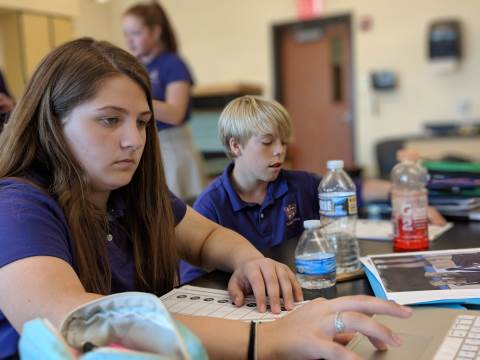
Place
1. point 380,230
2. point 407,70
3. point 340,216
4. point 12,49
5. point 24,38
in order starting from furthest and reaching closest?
point 407,70, point 12,49, point 24,38, point 380,230, point 340,216

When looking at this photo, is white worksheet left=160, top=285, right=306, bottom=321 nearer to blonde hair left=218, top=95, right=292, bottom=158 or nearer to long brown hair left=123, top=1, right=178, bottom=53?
blonde hair left=218, top=95, right=292, bottom=158

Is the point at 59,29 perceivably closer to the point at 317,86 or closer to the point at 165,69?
the point at 165,69

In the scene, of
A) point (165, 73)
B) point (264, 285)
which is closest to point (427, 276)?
point (264, 285)

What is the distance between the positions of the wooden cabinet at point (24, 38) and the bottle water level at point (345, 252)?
331 centimetres

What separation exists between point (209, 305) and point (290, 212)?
1.94 ft

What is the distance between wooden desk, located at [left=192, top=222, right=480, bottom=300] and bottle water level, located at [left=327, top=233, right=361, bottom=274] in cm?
5

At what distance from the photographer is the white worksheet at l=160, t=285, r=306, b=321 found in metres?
0.82

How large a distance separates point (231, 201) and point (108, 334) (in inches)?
33.3

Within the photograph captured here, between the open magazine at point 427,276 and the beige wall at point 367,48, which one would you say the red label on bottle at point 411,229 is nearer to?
the open magazine at point 427,276

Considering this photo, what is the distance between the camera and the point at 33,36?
3961mm

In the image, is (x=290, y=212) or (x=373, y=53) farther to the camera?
(x=373, y=53)

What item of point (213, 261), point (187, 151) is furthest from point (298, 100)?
point (213, 261)

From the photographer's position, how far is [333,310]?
0.67 metres

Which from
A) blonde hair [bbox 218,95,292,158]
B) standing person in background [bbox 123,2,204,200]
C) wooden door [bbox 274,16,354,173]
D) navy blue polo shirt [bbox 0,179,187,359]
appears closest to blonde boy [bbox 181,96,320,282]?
blonde hair [bbox 218,95,292,158]
